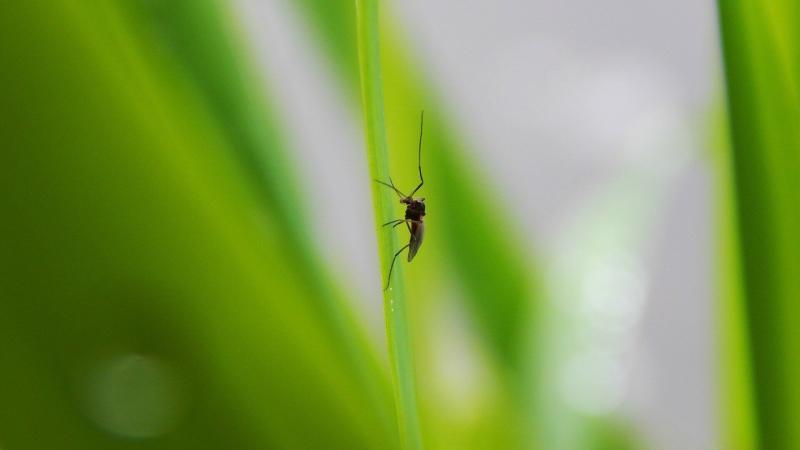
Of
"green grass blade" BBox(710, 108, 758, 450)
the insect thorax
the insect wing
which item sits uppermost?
the insect thorax

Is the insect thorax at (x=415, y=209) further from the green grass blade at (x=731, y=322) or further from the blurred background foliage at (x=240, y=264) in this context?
the green grass blade at (x=731, y=322)

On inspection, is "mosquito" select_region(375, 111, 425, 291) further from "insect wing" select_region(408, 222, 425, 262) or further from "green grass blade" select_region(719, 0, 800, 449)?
"green grass blade" select_region(719, 0, 800, 449)

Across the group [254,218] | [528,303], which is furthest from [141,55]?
[528,303]

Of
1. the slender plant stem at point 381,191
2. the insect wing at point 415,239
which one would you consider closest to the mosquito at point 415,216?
the insect wing at point 415,239

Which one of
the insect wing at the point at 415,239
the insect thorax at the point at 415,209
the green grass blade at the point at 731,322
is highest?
the insect thorax at the point at 415,209

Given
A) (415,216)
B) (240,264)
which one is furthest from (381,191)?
(415,216)

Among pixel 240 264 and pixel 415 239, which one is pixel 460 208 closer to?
pixel 415 239

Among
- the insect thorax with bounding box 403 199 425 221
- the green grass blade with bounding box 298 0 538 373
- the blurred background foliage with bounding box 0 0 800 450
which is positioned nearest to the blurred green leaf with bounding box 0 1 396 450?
the blurred background foliage with bounding box 0 0 800 450
